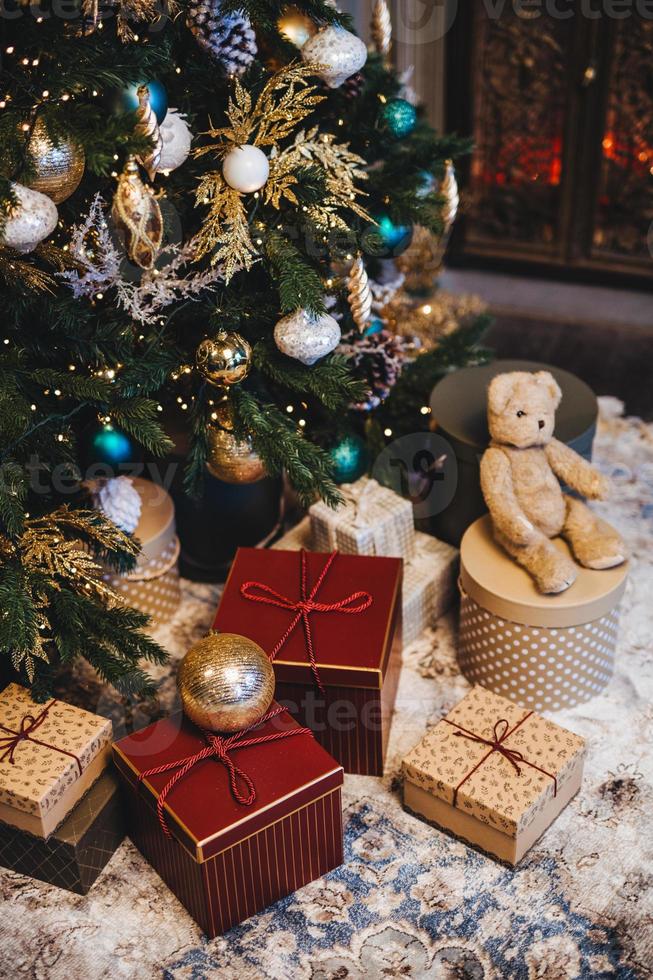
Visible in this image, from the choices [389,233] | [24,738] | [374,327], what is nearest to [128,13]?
[389,233]

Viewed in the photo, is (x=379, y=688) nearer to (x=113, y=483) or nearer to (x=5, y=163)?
(x=113, y=483)

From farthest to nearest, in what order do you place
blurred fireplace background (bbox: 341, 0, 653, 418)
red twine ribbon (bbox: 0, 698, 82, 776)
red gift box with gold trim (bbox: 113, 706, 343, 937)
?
blurred fireplace background (bbox: 341, 0, 653, 418) < red twine ribbon (bbox: 0, 698, 82, 776) < red gift box with gold trim (bbox: 113, 706, 343, 937)

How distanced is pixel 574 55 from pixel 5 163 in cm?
246

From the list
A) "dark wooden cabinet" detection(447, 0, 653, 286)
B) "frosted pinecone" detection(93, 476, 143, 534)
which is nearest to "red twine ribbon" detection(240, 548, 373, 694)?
"frosted pinecone" detection(93, 476, 143, 534)

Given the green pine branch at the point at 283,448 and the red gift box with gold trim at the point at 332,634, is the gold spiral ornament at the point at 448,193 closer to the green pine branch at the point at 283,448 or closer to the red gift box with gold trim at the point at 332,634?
the green pine branch at the point at 283,448

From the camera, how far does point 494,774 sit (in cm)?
165

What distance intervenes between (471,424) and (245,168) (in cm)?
76

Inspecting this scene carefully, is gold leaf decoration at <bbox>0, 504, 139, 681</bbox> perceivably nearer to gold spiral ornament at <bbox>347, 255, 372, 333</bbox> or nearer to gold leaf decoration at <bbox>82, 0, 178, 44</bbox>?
gold spiral ornament at <bbox>347, 255, 372, 333</bbox>

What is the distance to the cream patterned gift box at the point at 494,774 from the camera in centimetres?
162

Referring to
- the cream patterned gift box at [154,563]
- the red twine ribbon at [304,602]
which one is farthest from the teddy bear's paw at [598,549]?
the cream patterned gift box at [154,563]

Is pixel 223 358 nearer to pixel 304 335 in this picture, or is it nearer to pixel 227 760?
Answer: pixel 304 335

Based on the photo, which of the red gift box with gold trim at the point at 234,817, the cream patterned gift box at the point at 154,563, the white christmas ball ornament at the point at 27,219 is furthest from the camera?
the cream patterned gift box at the point at 154,563

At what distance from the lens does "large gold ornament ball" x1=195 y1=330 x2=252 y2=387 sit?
177 cm

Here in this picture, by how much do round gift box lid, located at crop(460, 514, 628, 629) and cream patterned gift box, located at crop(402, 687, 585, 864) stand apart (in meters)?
0.17
